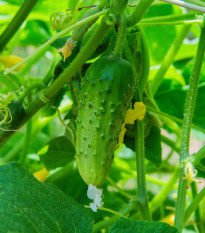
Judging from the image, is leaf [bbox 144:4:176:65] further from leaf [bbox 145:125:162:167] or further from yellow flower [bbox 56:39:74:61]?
yellow flower [bbox 56:39:74:61]

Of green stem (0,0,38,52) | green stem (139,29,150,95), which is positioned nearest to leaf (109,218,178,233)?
green stem (139,29,150,95)

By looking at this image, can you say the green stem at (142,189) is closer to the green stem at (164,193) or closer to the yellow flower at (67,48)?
the yellow flower at (67,48)

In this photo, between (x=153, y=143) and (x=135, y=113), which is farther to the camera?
(x=153, y=143)

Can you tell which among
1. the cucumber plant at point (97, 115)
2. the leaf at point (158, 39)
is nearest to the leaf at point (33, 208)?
the cucumber plant at point (97, 115)

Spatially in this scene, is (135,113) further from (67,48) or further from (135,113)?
(67,48)

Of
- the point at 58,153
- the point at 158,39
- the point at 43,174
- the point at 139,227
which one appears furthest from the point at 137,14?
the point at 158,39

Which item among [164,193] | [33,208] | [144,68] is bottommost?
[164,193]

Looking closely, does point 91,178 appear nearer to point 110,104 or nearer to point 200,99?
point 110,104
